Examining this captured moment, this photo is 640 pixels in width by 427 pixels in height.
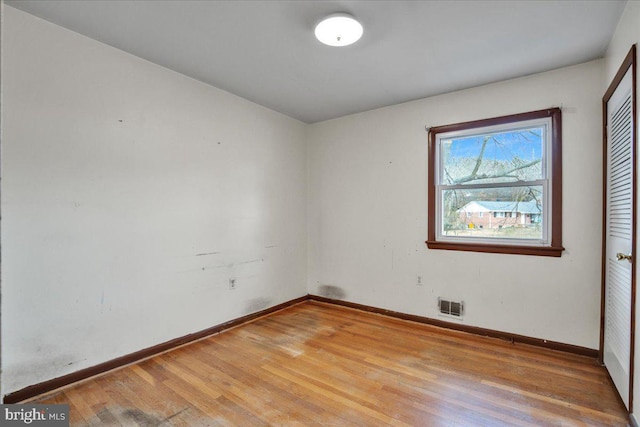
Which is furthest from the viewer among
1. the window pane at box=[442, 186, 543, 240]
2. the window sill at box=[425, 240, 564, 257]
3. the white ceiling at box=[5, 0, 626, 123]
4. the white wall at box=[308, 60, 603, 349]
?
the window pane at box=[442, 186, 543, 240]

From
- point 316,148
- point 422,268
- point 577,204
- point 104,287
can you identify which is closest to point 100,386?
point 104,287

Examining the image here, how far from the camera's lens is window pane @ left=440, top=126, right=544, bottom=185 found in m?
3.27

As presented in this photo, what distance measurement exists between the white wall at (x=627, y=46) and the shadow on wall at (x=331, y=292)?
2.89 meters

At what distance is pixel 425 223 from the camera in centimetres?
383

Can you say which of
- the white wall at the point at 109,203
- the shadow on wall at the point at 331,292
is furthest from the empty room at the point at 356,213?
the shadow on wall at the point at 331,292

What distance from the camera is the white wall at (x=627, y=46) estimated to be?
2.05m

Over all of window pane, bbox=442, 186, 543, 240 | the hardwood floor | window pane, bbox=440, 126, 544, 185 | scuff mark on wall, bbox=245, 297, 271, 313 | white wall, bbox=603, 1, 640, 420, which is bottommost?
the hardwood floor

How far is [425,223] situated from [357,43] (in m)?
2.03

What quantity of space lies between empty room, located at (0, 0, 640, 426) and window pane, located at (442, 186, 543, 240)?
0.07 feet

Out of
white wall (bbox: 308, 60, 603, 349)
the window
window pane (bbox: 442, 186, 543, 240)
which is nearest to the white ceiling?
white wall (bbox: 308, 60, 603, 349)

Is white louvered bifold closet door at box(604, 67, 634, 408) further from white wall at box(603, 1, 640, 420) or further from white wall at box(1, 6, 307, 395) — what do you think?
white wall at box(1, 6, 307, 395)

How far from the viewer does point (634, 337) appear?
2119mm

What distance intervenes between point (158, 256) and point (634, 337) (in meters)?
3.52

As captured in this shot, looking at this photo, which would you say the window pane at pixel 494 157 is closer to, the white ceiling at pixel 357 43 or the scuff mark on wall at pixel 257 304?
the white ceiling at pixel 357 43
